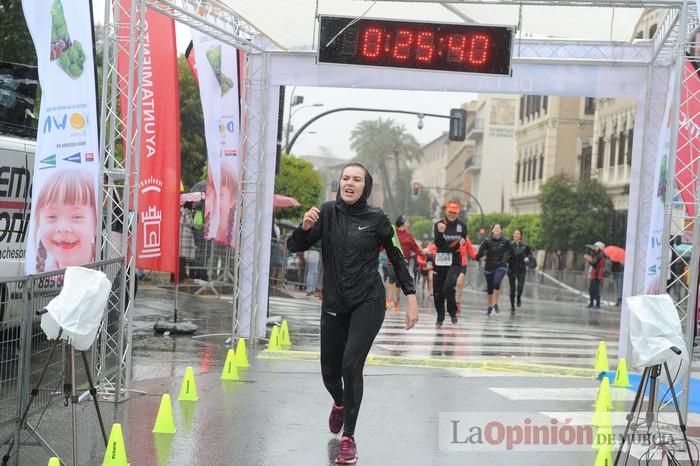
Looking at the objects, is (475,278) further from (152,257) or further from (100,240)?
(100,240)

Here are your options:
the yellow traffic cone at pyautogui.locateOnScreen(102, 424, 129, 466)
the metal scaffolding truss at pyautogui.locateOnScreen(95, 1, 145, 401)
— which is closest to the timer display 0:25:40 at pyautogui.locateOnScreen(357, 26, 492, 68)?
the metal scaffolding truss at pyautogui.locateOnScreen(95, 1, 145, 401)

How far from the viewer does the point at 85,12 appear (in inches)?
352

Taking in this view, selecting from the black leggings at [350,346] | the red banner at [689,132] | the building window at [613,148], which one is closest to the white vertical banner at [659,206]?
the red banner at [689,132]

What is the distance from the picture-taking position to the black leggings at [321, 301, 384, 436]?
7.09 metres

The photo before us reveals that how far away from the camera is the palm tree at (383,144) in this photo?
354 ft

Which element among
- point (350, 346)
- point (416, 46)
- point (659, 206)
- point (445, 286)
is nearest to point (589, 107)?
point (445, 286)

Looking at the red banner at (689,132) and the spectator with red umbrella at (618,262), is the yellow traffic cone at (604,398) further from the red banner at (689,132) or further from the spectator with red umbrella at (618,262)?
the spectator with red umbrella at (618,262)

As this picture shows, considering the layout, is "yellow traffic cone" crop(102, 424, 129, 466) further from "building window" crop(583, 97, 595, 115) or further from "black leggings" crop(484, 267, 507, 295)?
"building window" crop(583, 97, 595, 115)

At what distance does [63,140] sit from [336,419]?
11.7ft

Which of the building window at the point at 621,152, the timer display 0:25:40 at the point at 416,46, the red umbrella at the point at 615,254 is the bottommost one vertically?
the red umbrella at the point at 615,254

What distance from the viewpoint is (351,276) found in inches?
283

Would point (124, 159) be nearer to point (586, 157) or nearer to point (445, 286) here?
point (445, 286)

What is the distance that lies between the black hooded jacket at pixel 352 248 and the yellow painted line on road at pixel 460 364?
206 inches

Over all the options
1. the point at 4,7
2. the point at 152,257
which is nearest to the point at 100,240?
the point at 152,257
